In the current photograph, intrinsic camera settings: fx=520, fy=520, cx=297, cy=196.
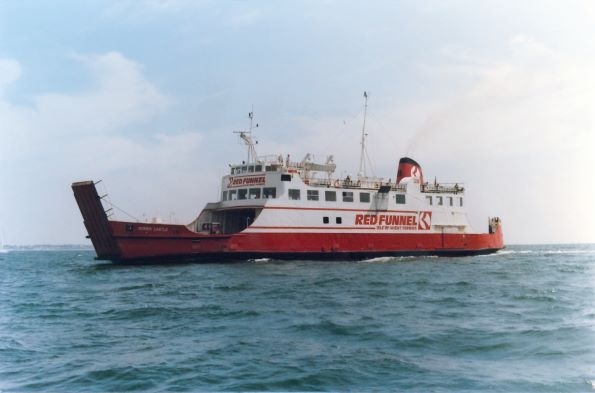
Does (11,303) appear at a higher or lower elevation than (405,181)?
lower

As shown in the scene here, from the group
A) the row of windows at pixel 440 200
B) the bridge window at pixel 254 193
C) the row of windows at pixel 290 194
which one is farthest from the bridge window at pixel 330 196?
the row of windows at pixel 440 200

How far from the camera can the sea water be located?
8.22m

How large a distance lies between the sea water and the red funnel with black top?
1737cm

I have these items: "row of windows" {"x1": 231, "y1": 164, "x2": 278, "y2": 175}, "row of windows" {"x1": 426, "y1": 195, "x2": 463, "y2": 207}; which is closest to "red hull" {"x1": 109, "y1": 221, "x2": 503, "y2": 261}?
"row of windows" {"x1": 426, "y1": 195, "x2": 463, "y2": 207}

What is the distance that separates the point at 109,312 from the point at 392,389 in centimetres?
931

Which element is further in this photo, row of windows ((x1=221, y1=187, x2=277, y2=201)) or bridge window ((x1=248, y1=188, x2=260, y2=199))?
bridge window ((x1=248, y1=188, x2=260, y2=199))

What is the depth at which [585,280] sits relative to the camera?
2156 centimetres

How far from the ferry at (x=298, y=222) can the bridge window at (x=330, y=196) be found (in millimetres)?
61

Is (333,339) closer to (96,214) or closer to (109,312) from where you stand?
(109,312)

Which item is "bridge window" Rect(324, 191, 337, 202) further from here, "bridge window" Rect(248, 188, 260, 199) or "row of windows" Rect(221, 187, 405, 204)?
"bridge window" Rect(248, 188, 260, 199)

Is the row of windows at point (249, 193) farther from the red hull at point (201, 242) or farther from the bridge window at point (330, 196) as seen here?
the bridge window at point (330, 196)

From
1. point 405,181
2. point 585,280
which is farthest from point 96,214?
point 585,280

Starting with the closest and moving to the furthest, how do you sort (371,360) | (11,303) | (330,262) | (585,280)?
1. (371,360)
2. (11,303)
3. (585,280)
4. (330,262)

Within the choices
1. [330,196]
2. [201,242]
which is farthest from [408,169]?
[201,242]
